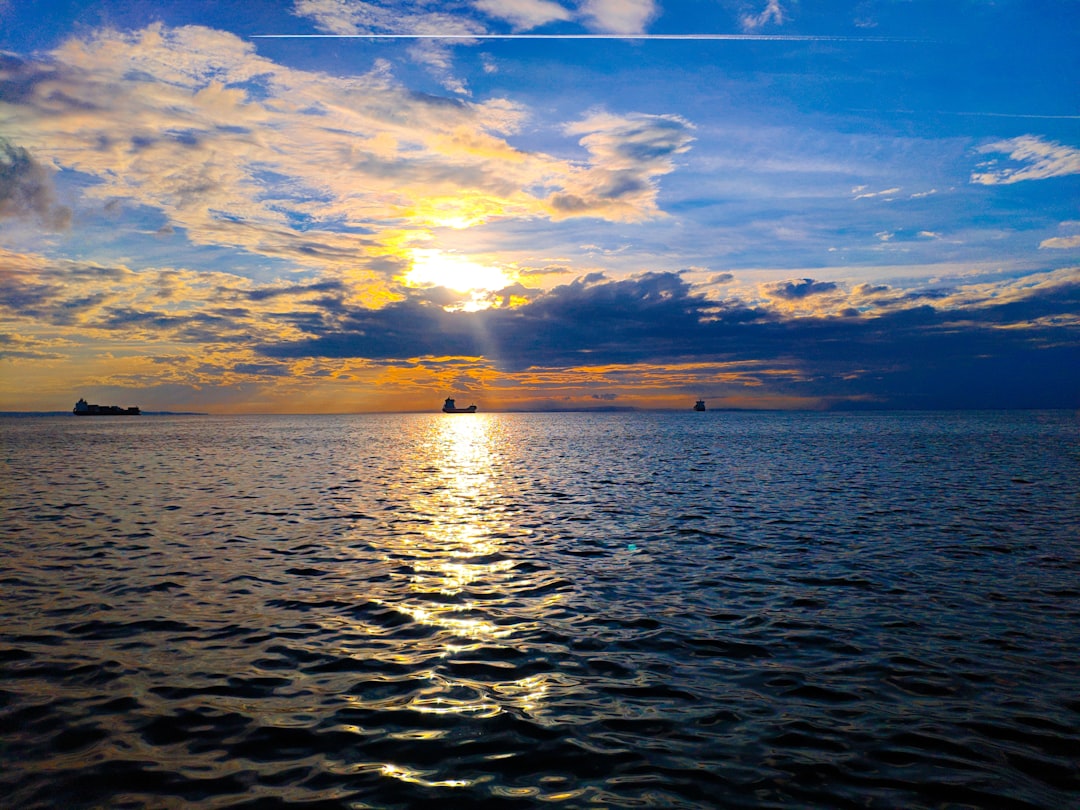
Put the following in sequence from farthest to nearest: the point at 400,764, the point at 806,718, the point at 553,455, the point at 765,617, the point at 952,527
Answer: the point at 553,455 < the point at 952,527 < the point at 765,617 < the point at 806,718 < the point at 400,764

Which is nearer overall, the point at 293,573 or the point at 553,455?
the point at 293,573

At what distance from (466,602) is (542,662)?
5.18 meters

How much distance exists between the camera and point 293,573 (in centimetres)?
2141

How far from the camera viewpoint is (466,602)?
60.0 feet

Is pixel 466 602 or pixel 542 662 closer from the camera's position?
pixel 542 662

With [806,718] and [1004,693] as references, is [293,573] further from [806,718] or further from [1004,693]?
[1004,693]

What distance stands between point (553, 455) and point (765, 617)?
69.6m

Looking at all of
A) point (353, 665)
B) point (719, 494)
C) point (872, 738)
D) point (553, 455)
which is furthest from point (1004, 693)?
point (553, 455)

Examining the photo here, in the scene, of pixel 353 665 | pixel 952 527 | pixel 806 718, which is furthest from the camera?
pixel 952 527

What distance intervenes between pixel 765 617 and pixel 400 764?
1086 cm

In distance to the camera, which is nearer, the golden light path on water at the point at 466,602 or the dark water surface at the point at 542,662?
the dark water surface at the point at 542,662

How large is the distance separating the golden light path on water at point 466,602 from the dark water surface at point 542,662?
0.33ft

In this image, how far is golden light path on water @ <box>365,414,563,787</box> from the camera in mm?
11547

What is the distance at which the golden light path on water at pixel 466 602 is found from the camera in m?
11.5
